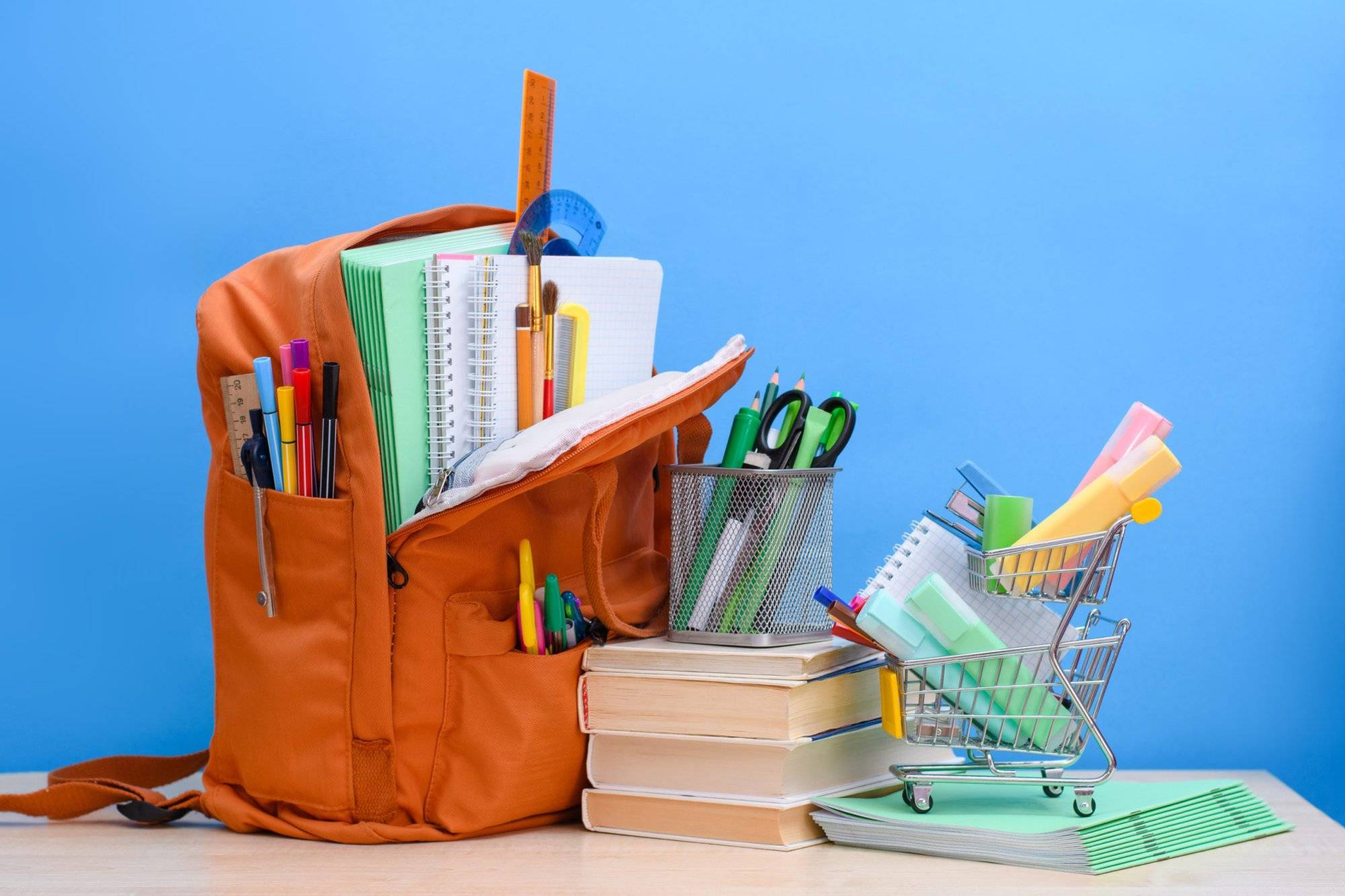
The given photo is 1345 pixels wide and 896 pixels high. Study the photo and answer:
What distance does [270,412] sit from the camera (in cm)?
94

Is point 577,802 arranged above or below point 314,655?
below

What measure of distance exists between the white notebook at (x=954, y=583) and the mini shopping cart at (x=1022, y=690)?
0.05 feet

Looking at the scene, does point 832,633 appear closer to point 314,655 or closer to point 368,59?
point 314,655

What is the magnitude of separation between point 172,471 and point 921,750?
2.49ft

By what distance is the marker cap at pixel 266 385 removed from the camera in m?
0.92

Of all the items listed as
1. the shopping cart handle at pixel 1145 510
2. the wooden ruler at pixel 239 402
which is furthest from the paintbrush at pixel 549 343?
the shopping cart handle at pixel 1145 510

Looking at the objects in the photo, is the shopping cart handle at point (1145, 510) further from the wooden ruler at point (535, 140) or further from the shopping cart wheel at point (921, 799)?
the wooden ruler at point (535, 140)

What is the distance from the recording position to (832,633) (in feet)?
3.19

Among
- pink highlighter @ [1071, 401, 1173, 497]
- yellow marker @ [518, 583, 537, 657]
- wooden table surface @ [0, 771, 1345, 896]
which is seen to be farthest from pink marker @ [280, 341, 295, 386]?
pink highlighter @ [1071, 401, 1173, 497]

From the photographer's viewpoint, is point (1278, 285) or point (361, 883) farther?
point (1278, 285)

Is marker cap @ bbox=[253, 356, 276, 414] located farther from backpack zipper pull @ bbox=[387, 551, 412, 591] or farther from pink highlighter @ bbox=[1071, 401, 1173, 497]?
pink highlighter @ bbox=[1071, 401, 1173, 497]

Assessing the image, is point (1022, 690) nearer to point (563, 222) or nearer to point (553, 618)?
point (553, 618)

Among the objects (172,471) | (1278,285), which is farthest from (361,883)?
(1278,285)

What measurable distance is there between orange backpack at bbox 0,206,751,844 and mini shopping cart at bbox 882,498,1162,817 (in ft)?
0.74
